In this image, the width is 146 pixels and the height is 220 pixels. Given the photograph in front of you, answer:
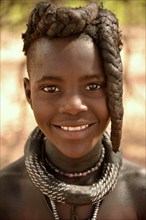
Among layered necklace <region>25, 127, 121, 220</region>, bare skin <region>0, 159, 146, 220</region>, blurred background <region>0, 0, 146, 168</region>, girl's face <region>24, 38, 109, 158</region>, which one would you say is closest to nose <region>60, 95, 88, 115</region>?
girl's face <region>24, 38, 109, 158</region>

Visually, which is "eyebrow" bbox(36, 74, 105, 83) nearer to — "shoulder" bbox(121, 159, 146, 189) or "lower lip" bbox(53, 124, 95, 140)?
"lower lip" bbox(53, 124, 95, 140)

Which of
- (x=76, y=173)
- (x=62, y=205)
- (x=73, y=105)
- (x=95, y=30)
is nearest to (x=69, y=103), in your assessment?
(x=73, y=105)

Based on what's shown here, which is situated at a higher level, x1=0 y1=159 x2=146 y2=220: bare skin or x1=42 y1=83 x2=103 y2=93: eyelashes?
x1=42 y1=83 x2=103 y2=93: eyelashes

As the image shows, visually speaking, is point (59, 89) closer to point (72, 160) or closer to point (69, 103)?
point (69, 103)

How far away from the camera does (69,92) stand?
6.72ft

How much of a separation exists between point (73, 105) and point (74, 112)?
0.09ft

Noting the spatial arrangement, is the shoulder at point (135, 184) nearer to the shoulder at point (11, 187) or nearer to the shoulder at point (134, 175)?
the shoulder at point (134, 175)

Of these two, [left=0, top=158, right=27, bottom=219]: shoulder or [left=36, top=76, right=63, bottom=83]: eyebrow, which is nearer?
[left=36, top=76, right=63, bottom=83]: eyebrow

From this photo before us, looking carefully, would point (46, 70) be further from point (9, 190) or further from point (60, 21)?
point (9, 190)

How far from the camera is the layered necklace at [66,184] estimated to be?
2.19 m

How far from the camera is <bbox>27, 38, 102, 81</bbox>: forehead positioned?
2.04 meters

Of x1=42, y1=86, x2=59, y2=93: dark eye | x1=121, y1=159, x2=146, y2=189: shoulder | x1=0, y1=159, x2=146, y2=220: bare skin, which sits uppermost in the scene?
x1=42, y1=86, x2=59, y2=93: dark eye

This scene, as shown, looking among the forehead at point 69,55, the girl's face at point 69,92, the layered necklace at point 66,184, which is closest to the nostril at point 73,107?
the girl's face at point 69,92

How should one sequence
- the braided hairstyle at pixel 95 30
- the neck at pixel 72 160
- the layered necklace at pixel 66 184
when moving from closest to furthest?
the braided hairstyle at pixel 95 30 < the layered necklace at pixel 66 184 < the neck at pixel 72 160
